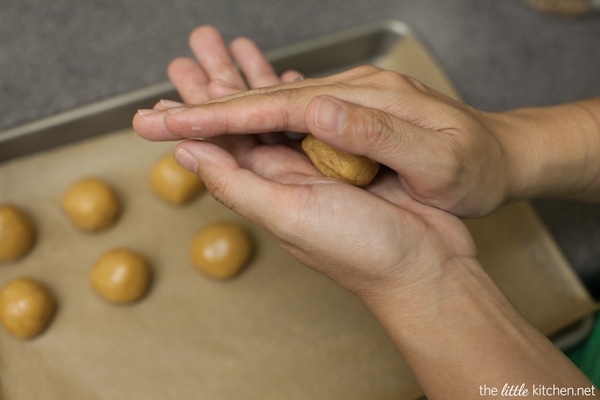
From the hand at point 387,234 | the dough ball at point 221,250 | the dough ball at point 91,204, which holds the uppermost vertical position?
the hand at point 387,234

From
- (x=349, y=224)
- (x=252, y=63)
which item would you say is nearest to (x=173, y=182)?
(x=252, y=63)

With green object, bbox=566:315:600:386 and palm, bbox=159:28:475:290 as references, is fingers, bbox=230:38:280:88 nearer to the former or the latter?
palm, bbox=159:28:475:290

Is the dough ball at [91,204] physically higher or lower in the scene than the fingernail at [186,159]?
lower

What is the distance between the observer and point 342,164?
0.82 meters

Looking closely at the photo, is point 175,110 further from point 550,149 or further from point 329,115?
point 550,149

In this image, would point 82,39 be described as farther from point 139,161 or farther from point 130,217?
point 130,217

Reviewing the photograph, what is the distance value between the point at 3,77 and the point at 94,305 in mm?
585

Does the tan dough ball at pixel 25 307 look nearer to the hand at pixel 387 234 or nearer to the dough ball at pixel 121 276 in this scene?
the dough ball at pixel 121 276

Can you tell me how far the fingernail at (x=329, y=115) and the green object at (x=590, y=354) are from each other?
2.27 ft

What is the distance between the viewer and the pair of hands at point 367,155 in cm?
72

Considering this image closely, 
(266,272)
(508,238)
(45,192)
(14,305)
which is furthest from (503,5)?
(14,305)

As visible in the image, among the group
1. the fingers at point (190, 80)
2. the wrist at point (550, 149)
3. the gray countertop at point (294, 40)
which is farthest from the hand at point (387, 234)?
the gray countertop at point (294, 40)

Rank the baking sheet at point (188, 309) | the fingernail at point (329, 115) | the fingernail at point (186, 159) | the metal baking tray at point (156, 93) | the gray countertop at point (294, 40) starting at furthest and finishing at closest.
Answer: the gray countertop at point (294, 40), the metal baking tray at point (156, 93), the baking sheet at point (188, 309), the fingernail at point (186, 159), the fingernail at point (329, 115)

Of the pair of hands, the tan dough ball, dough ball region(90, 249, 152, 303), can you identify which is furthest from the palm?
the tan dough ball
